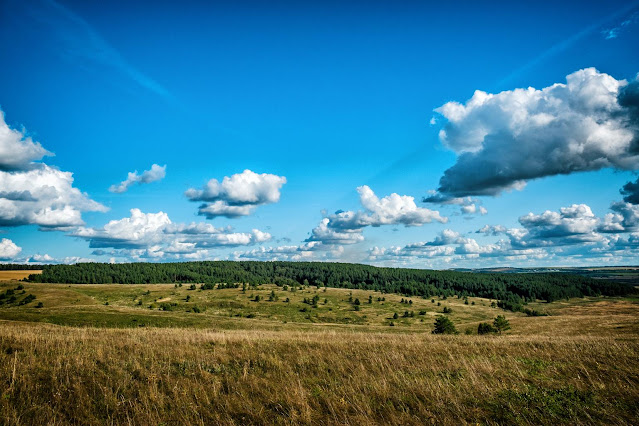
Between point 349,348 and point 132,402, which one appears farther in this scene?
point 349,348

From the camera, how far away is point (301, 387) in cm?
829

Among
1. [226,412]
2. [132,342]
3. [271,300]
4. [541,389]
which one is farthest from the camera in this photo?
[271,300]

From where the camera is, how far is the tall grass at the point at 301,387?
6.96 m

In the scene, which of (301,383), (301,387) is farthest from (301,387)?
(301,383)

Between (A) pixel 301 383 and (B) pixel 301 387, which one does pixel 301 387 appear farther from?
(A) pixel 301 383

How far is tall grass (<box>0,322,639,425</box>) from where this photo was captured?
6.96 meters

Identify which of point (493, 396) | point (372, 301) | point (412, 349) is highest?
point (493, 396)

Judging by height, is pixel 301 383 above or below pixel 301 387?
below

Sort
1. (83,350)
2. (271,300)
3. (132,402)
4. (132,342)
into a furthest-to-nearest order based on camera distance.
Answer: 1. (271,300)
2. (132,342)
3. (83,350)
4. (132,402)

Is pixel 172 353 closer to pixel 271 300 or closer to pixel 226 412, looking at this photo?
pixel 226 412

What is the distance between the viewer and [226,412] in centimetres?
711

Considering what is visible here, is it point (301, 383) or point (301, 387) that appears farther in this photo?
point (301, 383)

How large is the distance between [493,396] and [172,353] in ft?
36.4

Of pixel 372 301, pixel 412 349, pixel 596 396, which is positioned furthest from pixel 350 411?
pixel 372 301
